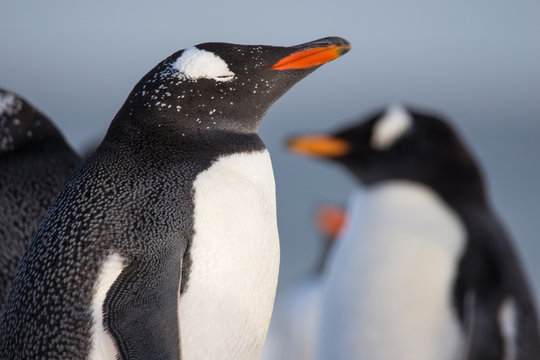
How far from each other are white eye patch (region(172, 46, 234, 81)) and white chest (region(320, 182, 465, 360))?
1913mm

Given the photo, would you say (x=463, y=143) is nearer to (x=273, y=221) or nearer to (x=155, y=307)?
(x=273, y=221)

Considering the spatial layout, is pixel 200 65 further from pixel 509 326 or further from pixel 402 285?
pixel 509 326

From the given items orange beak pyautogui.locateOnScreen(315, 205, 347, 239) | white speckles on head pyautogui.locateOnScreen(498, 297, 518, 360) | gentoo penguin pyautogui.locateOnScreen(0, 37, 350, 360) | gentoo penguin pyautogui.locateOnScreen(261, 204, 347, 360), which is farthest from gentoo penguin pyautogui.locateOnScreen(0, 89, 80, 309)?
orange beak pyautogui.locateOnScreen(315, 205, 347, 239)

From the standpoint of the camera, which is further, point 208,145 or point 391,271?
point 391,271

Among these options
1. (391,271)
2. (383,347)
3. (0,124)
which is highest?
(0,124)

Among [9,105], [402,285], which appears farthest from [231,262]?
[402,285]

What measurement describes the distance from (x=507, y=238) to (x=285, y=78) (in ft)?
6.48

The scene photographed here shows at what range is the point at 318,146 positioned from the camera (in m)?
Result: 3.75

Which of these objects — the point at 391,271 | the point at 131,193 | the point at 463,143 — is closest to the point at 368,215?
the point at 391,271

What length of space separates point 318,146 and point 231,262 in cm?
222

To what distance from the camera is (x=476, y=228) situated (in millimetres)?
3359

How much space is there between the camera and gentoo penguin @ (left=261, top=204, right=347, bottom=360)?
19.3 feet

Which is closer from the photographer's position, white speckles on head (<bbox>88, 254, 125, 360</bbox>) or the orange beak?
white speckles on head (<bbox>88, 254, 125, 360</bbox>)

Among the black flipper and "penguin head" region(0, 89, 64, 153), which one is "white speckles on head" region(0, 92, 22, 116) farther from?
A: the black flipper
